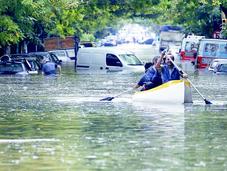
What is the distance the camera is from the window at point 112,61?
5912 cm

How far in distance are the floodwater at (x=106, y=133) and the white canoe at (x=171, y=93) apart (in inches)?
19.3

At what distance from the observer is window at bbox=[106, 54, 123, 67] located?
59.1 m

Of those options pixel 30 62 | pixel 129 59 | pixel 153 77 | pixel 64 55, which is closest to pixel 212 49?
pixel 129 59

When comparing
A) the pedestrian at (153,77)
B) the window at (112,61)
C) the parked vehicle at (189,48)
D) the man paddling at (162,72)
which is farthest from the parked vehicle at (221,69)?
the man paddling at (162,72)

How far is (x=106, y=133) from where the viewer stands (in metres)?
21.0

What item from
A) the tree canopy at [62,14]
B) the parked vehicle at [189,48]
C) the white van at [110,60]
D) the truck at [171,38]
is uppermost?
the tree canopy at [62,14]

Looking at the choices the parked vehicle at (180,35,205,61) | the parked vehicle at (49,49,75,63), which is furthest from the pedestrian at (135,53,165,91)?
the parked vehicle at (180,35,205,61)

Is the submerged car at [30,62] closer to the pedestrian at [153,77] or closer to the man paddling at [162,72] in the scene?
the pedestrian at [153,77]

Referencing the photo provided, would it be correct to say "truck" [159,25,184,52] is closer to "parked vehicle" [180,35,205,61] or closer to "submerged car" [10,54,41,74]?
"parked vehicle" [180,35,205,61]

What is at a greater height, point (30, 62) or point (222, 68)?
point (30, 62)

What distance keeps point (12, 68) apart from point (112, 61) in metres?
7.76

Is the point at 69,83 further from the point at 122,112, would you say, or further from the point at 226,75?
the point at 122,112

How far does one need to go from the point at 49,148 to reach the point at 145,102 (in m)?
12.7

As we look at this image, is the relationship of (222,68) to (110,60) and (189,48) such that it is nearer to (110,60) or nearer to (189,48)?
(110,60)
